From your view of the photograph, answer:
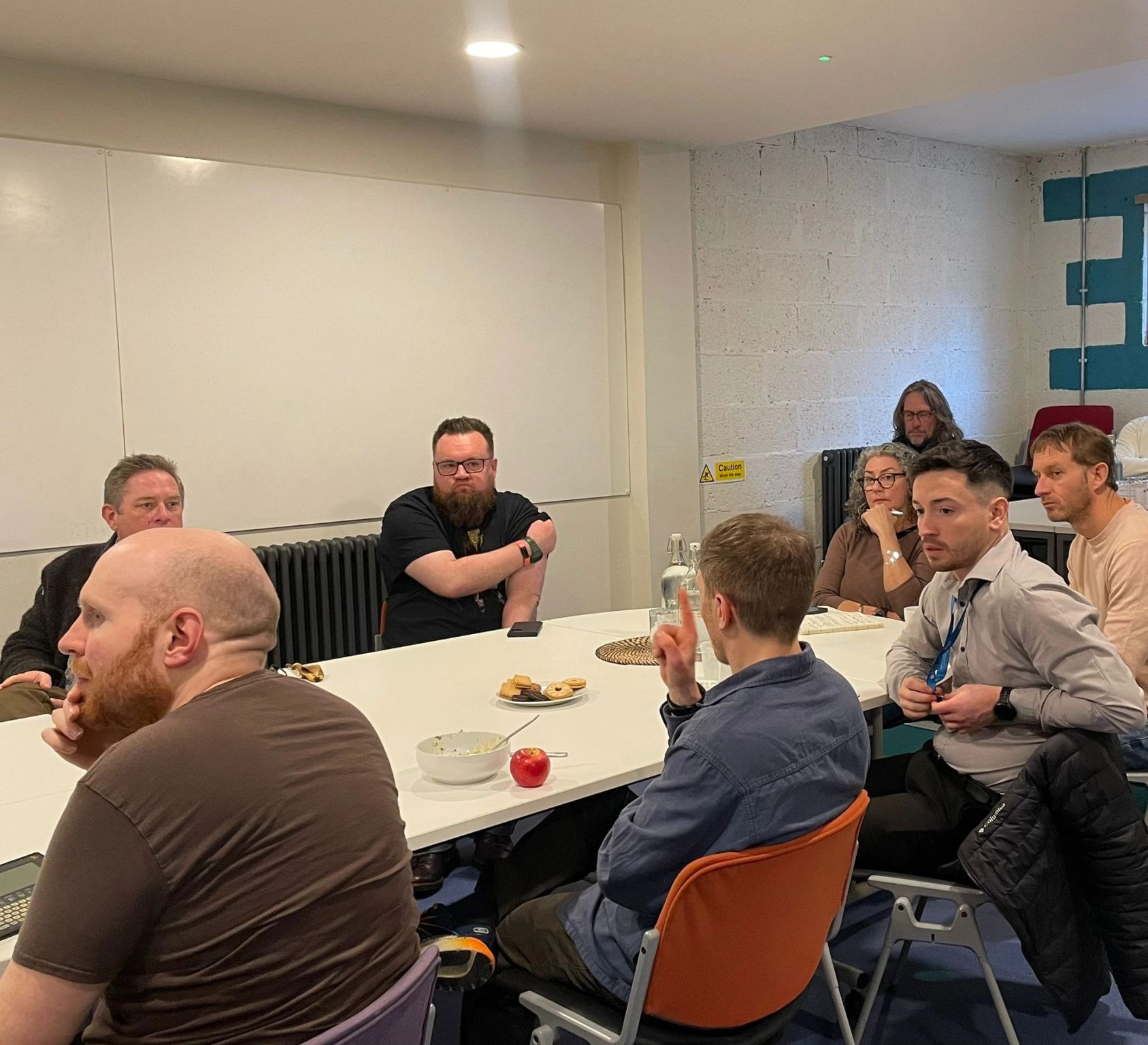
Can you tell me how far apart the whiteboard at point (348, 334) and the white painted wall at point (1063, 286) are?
12.8ft

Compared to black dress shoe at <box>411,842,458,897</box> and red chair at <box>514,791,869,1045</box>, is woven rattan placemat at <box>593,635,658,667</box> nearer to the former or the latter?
black dress shoe at <box>411,842,458,897</box>

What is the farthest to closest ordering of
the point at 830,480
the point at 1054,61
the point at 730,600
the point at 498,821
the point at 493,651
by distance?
1. the point at 830,480
2. the point at 1054,61
3. the point at 493,651
4. the point at 498,821
5. the point at 730,600

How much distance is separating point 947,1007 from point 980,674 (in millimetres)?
796

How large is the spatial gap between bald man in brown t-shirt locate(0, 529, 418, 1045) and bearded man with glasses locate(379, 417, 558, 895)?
2135 mm

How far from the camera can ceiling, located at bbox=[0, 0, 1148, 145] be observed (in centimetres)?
347

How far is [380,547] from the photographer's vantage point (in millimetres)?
3697

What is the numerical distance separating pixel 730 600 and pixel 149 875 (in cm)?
93

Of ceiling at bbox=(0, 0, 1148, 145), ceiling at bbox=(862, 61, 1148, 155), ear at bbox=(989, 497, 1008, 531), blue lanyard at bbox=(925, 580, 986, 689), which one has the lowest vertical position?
blue lanyard at bbox=(925, 580, 986, 689)

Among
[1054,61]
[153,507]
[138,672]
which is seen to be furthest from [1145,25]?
[138,672]

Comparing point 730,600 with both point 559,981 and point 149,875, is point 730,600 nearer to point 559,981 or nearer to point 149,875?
point 559,981

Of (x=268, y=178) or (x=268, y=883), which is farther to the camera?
(x=268, y=178)

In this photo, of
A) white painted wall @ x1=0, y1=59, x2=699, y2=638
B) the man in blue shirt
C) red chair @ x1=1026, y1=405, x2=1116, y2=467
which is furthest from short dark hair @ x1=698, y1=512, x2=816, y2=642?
red chair @ x1=1026, y1=405, x2=1116, y2=467

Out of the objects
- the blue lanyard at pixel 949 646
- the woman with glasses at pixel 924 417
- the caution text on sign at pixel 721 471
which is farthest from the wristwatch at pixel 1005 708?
the caution text on sign at pixel 721 471

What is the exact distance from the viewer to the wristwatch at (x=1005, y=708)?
2.20m
